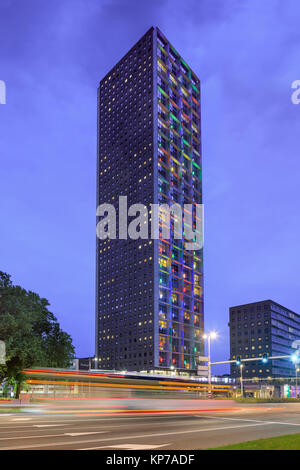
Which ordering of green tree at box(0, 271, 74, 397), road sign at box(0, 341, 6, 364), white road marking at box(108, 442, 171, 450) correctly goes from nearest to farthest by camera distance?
white road marking at box(108, 442, 171, 450), road sign at box(0, 341, 6, 364), green tree at box(0, 271, 74, 397)

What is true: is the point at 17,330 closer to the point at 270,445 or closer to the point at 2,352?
the point at 2,352

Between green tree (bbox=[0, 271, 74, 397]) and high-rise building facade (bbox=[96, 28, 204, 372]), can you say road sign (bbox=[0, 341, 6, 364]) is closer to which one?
green tree (bbox=[0, 271, 74, 397])

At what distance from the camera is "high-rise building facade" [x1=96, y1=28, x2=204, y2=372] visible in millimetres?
170125

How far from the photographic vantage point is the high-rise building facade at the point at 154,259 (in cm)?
17012

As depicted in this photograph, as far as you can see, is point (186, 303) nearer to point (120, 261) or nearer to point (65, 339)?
point (120, 261)

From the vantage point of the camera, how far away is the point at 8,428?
20.6 metres

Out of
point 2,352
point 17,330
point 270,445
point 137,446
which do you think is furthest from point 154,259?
point 270,445

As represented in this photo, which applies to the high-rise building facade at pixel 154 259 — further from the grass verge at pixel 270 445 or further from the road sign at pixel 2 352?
the grass verge at pixel 270 445

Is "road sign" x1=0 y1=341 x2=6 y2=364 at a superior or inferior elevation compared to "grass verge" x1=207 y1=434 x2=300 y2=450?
superior

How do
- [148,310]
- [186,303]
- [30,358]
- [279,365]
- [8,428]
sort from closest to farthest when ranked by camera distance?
[8,428] < [30,358] < [148,310] < [186,303] < [279,365]

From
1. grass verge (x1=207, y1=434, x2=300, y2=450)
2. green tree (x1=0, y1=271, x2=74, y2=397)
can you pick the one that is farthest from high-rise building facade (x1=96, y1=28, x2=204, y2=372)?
grass verge (x1=207, y1=434, x2=300, y2=450)

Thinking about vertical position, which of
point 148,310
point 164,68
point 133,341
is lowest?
point 133,341
